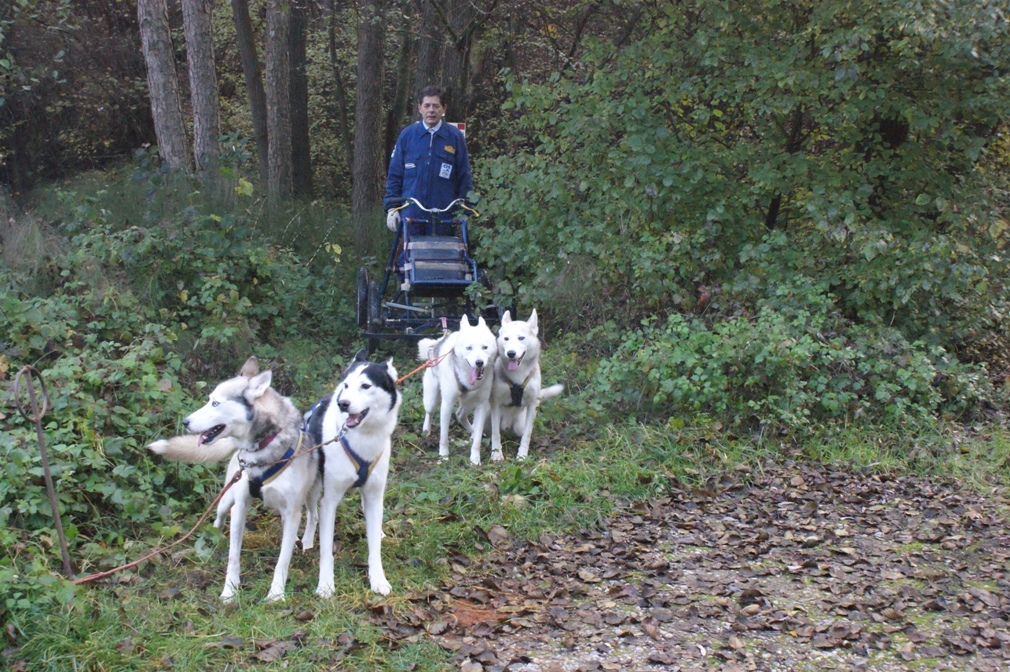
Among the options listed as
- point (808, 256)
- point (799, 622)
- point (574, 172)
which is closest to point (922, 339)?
point (808, 256)

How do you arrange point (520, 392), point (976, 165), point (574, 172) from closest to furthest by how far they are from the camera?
point (520, 392), point (976, 165), point (574, 172)

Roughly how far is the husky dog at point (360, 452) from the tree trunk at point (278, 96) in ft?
33.2

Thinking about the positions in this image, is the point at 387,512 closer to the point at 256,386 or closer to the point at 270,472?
the point at 270,472

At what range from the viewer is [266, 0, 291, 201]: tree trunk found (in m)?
14.3

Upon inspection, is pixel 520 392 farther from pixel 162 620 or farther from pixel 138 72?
pixel 138 72

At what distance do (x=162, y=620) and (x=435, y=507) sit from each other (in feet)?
6.62

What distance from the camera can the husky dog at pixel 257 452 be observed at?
4.34m

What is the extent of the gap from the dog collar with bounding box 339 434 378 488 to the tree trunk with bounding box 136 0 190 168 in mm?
7033

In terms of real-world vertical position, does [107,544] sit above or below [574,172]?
below

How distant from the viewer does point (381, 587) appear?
4.59m

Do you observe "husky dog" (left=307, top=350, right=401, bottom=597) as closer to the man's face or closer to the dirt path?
the dirt path

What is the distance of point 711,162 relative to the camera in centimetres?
878

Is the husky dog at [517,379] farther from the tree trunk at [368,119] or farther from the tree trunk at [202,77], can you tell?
the tree trunk at [368,119]

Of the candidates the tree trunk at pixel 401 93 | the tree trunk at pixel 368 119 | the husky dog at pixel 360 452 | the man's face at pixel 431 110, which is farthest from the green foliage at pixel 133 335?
the tree trunk at pixel 401 93
